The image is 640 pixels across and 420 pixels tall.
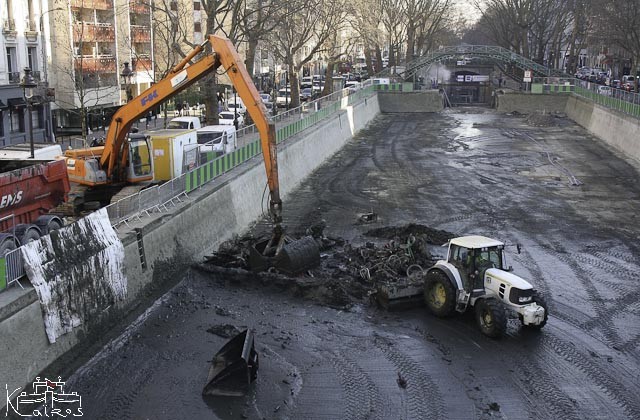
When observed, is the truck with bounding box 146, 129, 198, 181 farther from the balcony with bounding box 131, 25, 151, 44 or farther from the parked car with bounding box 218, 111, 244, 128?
the balcony with bounding box 131, 25, 151, 44

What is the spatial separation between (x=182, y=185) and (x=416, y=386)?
11.1m

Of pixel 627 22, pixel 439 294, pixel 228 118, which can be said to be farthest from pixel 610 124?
pixel 439 294

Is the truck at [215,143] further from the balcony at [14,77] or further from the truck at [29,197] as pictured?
the balcony at [14,77]

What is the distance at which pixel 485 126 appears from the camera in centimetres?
6150

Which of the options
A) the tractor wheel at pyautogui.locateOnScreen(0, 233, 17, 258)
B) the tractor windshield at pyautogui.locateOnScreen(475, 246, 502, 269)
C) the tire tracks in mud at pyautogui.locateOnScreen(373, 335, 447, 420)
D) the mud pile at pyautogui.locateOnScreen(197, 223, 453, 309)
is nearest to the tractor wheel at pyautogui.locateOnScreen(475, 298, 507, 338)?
the tractor windshield at pyautogui.locateOnScreen(475, 246, 502, 269)

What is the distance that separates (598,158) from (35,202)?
34580 millimetres

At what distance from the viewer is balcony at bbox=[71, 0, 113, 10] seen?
54.5 metres

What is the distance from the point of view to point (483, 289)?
1708 cm

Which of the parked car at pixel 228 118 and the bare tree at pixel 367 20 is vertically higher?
the bare tree at pixel 367 20

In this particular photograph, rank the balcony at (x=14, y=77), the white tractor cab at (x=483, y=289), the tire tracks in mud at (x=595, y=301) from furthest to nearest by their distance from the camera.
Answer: the balcony at (x=14, y=77), the tire tracks in mud at (x=595, y=301), the white tractor cab at (x=483, y=289)

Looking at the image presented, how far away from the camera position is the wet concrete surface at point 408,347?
13438 mm

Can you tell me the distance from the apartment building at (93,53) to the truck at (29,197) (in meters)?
27.4

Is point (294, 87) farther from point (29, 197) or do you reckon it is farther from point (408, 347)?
point (408, 347)

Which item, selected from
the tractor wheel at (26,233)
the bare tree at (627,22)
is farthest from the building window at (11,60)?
the bare tree at (627,22)
